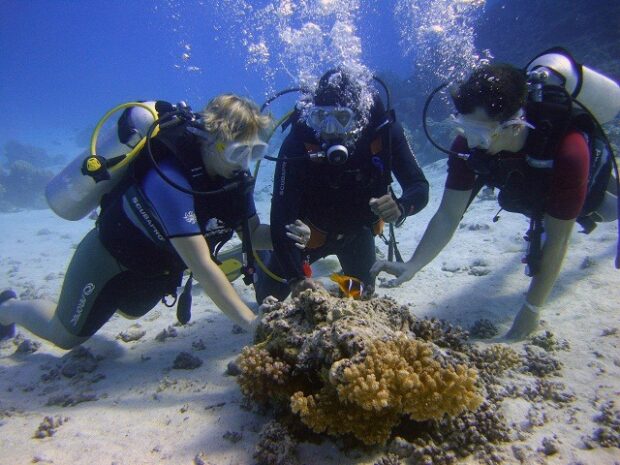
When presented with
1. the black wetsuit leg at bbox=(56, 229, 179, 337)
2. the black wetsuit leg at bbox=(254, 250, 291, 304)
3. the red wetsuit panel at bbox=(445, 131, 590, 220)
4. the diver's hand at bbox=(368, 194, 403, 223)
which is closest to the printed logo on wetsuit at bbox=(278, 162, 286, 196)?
the diver's hand at bbox=(368, 194, 403, 223)

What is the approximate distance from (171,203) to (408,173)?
10.1 feet

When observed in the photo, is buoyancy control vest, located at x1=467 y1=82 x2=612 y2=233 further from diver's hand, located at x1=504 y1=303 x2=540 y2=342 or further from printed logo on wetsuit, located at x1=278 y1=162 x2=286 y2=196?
printed logo on wetsuit, located at x1=278 y1=162 x2=286 y2=196

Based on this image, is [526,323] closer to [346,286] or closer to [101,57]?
[346,286]

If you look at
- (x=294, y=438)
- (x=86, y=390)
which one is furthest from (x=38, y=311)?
(x=294, y=438)

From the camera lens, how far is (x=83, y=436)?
111 inches

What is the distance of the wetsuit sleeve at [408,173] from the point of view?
15.0ft

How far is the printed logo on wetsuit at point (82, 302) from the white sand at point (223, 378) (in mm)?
698

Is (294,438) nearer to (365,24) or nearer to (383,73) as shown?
(383,73)

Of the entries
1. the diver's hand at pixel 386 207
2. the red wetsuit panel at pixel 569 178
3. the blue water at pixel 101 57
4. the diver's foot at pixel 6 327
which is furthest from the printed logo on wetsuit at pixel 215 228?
the blue water at pixel 101 57

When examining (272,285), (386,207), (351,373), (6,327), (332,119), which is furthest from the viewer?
(6,327)

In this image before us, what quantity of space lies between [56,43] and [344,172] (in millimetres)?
125133

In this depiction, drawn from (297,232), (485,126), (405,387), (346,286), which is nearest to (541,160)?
(485,126)

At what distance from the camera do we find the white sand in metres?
2.49

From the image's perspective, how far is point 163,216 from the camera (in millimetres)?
3258
